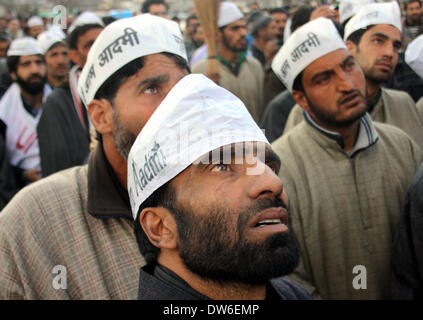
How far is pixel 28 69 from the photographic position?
5.66 meters

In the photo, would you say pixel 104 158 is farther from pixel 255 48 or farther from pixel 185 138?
pixel 255 48

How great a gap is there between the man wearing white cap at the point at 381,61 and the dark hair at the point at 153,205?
212 cm

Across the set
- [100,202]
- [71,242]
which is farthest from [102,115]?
[71,242]

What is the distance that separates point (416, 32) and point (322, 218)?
2312 mm

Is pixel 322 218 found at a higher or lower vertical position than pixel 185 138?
lower

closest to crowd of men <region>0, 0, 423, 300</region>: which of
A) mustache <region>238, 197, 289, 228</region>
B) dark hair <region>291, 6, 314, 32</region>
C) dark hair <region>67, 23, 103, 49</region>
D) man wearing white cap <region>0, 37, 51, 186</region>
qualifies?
A: mustache <region>238, 197, 289, 228</region>

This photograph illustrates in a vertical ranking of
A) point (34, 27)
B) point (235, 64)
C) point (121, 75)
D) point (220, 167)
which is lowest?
point (235, 64)

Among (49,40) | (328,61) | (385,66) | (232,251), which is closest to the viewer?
(232,251)

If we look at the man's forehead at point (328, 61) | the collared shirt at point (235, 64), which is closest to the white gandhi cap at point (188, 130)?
the man's forehead at point (328, 61)

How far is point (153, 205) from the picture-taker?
1574mm

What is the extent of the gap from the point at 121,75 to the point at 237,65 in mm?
3668

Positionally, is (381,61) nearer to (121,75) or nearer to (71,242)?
(121,75)

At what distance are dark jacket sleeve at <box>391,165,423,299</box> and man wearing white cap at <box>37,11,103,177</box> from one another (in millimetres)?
2495
